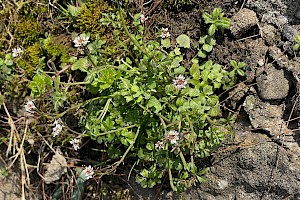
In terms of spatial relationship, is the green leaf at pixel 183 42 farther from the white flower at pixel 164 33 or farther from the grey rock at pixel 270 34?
the grey rock at pixel 270 34

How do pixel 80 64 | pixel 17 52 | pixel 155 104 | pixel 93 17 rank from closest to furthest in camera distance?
pixel 155 104 < pixel 80 64 < pixel 17 52 < pixel 93 17

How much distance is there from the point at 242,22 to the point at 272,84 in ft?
1.14

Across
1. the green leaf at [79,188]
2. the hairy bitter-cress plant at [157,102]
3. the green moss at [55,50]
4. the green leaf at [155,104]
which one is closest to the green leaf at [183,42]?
the hairy bitter-cress plant at [157,102]

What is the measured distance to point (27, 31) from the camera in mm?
2516

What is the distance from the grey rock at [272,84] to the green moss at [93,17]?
92cm

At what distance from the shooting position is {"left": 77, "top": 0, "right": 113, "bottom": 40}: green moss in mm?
2406

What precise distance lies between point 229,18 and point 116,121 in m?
0.78

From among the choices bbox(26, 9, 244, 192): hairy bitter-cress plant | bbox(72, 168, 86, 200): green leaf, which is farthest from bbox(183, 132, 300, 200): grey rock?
bbox(72, 168, 86, 200): green leaf

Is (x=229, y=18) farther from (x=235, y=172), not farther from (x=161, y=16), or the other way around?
(x=235, y=172)

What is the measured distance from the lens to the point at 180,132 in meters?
1.94

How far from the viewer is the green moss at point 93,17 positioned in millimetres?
2406

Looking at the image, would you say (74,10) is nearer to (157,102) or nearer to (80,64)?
(80,64)

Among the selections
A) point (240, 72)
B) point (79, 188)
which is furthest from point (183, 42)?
point (79, 188)

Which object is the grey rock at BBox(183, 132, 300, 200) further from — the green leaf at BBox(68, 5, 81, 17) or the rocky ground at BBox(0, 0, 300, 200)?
the green leaf at BBox(68, 5, 81, 17)
